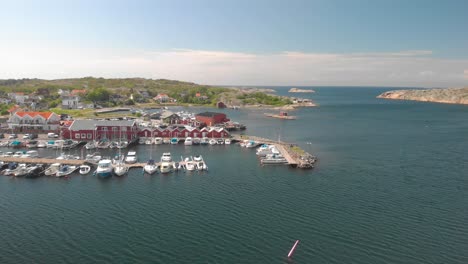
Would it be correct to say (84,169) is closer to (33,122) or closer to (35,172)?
(35,172)

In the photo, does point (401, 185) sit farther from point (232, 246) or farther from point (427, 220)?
point (232, 246)

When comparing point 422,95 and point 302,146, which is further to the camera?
point 422,95

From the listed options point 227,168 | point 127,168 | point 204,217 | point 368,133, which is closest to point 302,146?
point 227,168

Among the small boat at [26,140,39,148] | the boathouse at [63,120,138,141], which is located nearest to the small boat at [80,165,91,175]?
the boathouse at [63,120,138,141]

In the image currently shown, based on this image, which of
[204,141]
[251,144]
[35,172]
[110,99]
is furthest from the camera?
[110,99]

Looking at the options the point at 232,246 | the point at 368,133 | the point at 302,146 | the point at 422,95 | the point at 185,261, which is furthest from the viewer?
the point at 422,95

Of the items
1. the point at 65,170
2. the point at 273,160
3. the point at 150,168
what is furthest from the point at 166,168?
the point at 273,160
